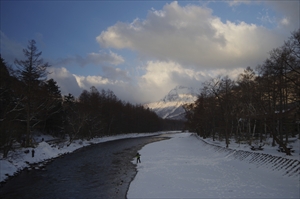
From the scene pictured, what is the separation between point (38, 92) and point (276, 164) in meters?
29.7

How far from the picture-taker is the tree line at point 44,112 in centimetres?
2638

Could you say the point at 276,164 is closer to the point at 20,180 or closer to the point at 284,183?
the point at 284,183

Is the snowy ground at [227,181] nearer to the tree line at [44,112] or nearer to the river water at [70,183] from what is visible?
the river water at [70,183]

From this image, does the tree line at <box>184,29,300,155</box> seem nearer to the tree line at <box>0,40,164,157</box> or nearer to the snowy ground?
the snowy ground

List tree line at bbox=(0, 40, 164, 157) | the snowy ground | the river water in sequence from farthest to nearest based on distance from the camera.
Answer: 1. tree line at bbox=(0, 40, 164, 157)
2. the river water
3. the snowy ground

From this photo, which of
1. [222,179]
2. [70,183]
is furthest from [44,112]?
[222,179]

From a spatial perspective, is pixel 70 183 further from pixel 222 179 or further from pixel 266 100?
pixel 266 100

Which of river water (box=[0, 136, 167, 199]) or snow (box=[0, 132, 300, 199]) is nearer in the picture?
snow (box=[0, 132, 300, 199])

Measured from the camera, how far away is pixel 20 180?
58.6 ft

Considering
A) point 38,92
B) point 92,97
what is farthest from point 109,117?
point 38,92

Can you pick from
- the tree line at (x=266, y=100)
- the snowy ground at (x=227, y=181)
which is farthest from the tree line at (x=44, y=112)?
the tree line at (x=266, y=100)

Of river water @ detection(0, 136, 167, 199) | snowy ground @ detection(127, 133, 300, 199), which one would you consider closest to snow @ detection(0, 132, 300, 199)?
snowy ground @ detection(127, 133, 300, 199)

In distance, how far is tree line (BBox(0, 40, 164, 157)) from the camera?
26.4 m

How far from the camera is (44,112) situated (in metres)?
43.0
